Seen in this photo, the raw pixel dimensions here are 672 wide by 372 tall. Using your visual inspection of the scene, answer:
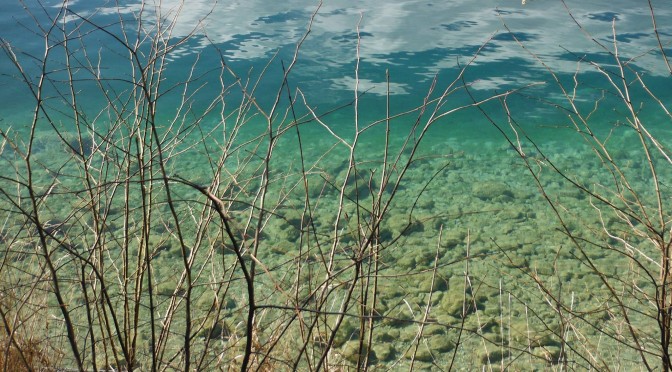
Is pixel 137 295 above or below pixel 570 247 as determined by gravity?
above

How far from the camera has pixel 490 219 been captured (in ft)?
16.9

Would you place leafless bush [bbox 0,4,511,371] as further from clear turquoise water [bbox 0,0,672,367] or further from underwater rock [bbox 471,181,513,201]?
underwater rock [bbox 471,181,513,201]

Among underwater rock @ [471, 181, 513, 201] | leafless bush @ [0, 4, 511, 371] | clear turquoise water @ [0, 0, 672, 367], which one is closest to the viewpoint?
leafless bush @ [0, 4, 511, 371]

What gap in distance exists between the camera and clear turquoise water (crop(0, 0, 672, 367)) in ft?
15.6

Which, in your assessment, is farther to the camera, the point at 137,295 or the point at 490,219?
the point at 490,219

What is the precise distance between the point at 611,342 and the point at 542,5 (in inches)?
323

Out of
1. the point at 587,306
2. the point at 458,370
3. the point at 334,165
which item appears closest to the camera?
the point at 458,370

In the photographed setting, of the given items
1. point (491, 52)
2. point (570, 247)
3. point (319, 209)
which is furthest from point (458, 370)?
point (491, 52)

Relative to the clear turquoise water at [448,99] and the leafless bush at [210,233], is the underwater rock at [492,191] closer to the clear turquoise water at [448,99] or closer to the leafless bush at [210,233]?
the clear turquoise water at [448,99]

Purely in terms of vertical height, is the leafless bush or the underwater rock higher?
the leafless bush

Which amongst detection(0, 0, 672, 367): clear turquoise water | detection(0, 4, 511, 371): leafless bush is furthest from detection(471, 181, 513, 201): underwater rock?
detection(0, 4, 511, 371): leafless bush

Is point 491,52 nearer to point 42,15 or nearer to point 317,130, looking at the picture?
point 317,130

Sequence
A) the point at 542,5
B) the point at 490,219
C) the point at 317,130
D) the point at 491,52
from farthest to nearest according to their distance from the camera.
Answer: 1. the point at 542,5
2. the point at 491,52
3. the point at 317,130
4. the point at 490,219

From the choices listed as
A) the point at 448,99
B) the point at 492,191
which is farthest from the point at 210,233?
the point at 448,99
